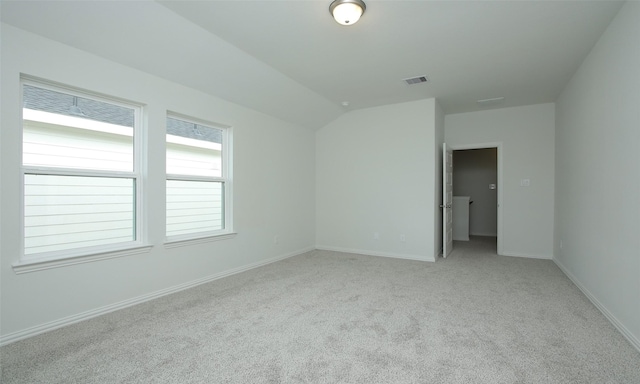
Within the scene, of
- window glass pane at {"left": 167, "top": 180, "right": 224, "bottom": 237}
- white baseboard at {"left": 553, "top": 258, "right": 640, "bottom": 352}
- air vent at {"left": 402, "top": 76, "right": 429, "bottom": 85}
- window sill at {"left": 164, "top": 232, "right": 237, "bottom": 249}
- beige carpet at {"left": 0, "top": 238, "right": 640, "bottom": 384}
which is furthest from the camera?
air vent at {"left": 402, "top": 76, "right": 429, "bottom": 85}

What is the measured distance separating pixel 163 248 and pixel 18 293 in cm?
118

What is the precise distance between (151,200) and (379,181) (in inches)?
142

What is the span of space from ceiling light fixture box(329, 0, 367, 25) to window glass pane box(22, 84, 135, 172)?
7.46ft

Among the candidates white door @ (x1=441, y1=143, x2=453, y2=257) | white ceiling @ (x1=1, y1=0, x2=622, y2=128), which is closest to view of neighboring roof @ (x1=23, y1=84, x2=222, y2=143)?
white ceiling @ (x1=1, y1=0, x2=622, y2=128)

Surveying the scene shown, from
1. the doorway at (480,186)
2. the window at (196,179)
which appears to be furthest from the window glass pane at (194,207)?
the doorway at (480,186)

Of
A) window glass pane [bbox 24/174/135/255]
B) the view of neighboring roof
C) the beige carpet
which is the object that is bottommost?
the beige carpet

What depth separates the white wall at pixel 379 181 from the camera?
496 cm

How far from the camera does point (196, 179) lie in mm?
3814

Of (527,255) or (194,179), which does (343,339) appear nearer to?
(194,179)

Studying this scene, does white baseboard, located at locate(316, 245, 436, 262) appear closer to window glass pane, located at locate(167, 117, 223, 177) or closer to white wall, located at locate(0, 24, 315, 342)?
white wall, located at locate(0, 24, 315, 342)

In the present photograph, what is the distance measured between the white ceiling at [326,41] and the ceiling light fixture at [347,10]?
0.29 feet

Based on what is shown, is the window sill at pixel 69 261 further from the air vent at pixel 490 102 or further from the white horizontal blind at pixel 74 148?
the air vent at pixel 490 102

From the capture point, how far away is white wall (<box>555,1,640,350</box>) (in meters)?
2.24

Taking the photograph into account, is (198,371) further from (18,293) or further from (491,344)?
(491,344)
